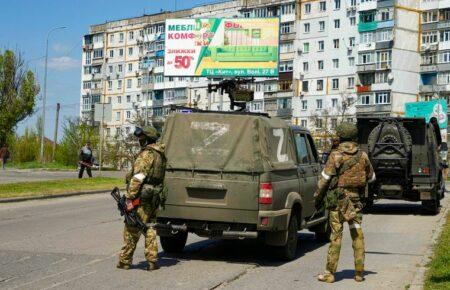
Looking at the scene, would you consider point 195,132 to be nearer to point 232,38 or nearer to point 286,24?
point 232,38

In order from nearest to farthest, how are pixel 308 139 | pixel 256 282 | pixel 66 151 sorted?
pixel 256 282
pixel 308 139
pixel 66 151

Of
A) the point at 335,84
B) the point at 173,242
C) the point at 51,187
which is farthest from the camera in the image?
the point at 335,84

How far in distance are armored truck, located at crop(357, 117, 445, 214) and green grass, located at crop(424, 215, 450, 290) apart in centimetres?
678

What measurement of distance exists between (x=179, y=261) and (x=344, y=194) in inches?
105

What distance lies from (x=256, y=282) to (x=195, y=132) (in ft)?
8.66

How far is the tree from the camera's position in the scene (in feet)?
148

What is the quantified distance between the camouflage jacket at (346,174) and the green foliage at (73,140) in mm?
59580

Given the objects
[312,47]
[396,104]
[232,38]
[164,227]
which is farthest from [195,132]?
[312,47]

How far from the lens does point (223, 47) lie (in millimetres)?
37688

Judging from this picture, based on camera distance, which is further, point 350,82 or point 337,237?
point 350,82

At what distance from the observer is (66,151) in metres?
68.9

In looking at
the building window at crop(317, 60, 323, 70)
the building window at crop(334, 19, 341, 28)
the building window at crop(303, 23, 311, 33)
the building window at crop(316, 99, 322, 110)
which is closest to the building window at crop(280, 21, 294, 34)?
the building window at crop(303, 23, 311, 33)

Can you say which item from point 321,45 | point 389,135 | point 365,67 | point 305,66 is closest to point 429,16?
point 365,67

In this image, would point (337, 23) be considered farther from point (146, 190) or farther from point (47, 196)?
point (146, 190)
